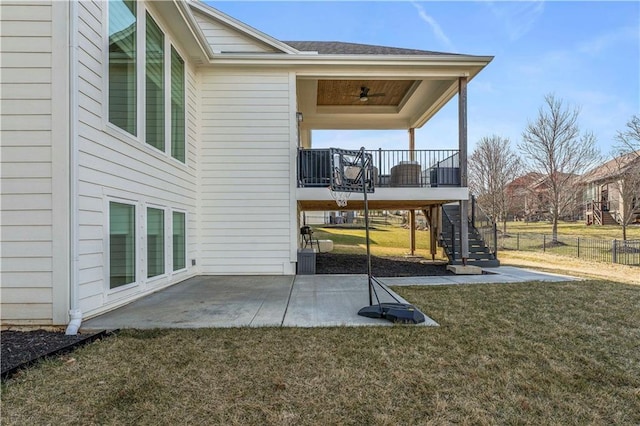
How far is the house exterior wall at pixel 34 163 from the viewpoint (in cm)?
381

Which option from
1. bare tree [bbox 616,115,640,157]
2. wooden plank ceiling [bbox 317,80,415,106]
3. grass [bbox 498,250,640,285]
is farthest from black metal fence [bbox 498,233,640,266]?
wooden plank ceiling [bbox 317,80,415,106]

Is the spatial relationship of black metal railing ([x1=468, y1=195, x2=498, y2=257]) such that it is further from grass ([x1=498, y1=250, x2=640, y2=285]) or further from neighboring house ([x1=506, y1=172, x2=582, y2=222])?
neighboring house ([x1=506, y1=172, x2=582, y2=222])

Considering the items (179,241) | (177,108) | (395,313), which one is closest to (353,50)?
(177,108)

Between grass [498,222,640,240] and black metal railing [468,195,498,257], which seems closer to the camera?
black metal railing [468,195,498,257]

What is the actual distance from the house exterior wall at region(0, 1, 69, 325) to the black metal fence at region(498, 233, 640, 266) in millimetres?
14326

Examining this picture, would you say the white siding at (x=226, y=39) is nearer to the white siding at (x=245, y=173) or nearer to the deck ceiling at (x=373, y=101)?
the white siding at (x=245, y=173)

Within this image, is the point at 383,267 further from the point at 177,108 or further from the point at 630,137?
the point at 630,137

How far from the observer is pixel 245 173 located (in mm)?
7836

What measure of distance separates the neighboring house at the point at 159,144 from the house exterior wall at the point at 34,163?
1cm

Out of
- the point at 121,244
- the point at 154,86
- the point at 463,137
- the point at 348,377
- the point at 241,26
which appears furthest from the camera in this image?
the point at 241,26

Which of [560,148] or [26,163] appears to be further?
[560,148]

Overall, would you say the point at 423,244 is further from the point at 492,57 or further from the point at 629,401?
the point at 629,401

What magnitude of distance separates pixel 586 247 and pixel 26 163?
16995mm

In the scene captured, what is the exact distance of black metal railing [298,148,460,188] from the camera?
800 cm
